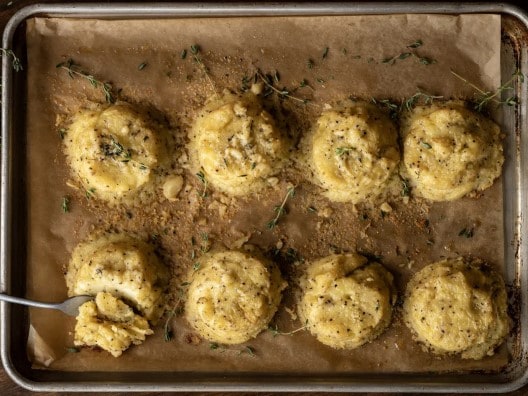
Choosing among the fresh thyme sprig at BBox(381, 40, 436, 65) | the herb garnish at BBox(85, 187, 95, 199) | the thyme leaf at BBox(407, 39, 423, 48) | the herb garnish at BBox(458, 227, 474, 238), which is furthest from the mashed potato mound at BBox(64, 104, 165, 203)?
the herb garnish at BBox(458, 227, 474, 238)

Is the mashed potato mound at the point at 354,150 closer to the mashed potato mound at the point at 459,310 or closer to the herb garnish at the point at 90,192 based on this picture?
the mashed potato mound at the point at 459,310

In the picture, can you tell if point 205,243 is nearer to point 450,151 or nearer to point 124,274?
point 124,274

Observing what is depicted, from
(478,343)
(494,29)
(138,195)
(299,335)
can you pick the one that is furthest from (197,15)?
(478,343)

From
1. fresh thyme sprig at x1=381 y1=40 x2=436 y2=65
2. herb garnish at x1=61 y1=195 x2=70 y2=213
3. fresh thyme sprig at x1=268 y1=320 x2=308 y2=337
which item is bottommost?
fresh thyme sprig at x1=268 y1=320 x2=308 y2=337

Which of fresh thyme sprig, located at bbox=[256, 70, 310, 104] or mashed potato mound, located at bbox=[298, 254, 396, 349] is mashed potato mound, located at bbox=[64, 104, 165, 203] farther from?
mashed potato mound, located at bbox=[298, 254, 396, 349]

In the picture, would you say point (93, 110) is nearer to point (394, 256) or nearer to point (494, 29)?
point (394, 256)

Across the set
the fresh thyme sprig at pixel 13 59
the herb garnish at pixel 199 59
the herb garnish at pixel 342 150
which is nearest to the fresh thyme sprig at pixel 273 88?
the herb garnish at pixel 199 59
